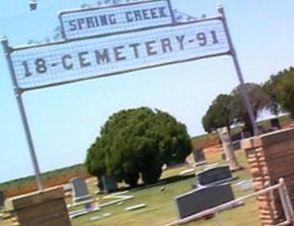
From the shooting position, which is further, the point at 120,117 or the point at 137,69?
the point at 120,117

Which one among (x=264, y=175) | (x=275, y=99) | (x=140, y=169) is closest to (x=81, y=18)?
(x=264, y=175)

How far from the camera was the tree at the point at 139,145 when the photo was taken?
28.1m

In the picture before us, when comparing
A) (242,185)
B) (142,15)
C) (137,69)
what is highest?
(142,15)

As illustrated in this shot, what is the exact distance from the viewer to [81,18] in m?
10.1

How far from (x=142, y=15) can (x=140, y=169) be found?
60.8ft

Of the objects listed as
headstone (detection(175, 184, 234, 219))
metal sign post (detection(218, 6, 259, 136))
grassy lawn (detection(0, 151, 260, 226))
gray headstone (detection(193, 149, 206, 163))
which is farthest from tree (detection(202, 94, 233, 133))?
metal sign post (detection(218, 6, 259, 136))

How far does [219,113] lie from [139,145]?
169 feet

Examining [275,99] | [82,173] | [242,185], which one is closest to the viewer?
[242,185]

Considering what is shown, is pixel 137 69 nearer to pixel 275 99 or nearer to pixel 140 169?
pixel 140 169

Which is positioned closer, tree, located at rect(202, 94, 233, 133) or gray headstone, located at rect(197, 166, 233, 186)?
gray headstone, located at rect(197, 166, 233, 186)

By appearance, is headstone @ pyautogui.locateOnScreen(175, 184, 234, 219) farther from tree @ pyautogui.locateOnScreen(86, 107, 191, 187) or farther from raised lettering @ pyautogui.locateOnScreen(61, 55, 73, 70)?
tree @ pyautogui.locateOnScreen(86, 107, 191, 187)

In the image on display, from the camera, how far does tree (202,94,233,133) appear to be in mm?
77500

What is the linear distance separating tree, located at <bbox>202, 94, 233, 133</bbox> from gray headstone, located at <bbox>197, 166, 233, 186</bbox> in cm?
5690

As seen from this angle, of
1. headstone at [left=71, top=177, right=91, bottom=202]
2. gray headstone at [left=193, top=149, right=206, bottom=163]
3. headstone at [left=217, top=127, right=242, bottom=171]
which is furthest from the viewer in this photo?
gray headstone at [left=193, top=149, right=206, bottom=163]
